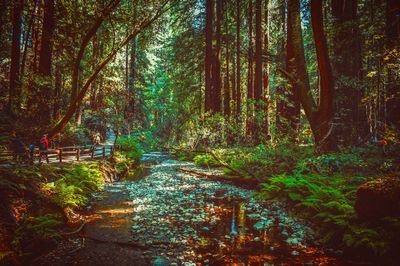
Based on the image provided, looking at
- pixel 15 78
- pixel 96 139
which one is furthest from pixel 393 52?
pixel 96 139

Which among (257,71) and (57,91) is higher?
(257,71)

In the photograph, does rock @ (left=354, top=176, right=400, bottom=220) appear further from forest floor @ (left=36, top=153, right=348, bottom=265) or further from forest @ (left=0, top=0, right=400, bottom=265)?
forest floor @ (left=36, top=153, right=348, bottom=265)

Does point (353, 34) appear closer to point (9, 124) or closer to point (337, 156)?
point (337, 156)

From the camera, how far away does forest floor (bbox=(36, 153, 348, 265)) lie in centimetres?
596

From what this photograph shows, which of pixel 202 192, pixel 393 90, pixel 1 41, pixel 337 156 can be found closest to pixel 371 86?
Result: pixel 393 90

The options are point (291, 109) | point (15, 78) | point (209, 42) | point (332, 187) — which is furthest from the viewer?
point (209, 42)

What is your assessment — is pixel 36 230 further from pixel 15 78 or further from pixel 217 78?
pixel 217 78

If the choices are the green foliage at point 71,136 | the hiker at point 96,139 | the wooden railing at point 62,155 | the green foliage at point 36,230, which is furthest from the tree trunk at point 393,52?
the hiker at point 96,139

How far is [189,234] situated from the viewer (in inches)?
285

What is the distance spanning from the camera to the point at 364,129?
595 inches

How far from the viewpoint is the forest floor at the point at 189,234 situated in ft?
19.6

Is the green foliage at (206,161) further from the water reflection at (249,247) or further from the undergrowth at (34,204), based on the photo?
the water reflection at (249,247)

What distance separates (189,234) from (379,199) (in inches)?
181

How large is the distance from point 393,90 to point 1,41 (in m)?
23.0
